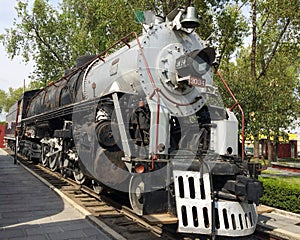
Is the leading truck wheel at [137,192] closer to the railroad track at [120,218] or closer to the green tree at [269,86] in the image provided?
the railroad track at [120,218]

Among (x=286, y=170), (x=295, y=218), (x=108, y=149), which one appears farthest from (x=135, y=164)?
(x=286, y=170)

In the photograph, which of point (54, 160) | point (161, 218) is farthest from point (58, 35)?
point (161, 218)

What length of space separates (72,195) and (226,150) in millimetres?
4228

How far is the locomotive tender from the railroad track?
0.54 m

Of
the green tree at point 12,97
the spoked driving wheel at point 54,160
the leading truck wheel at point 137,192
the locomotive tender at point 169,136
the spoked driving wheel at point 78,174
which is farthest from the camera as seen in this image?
the green tree at point 12,97

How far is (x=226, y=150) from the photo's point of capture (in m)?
5.37

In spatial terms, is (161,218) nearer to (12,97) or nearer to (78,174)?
(78,174)

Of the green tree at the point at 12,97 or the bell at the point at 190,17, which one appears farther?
the green tree at the point at 12,97

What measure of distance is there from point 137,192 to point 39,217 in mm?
2213

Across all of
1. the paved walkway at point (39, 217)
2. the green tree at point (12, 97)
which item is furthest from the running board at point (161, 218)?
the green tree at point (12, 97)

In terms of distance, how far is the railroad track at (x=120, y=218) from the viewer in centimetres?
495

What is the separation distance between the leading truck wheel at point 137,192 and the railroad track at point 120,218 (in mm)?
246

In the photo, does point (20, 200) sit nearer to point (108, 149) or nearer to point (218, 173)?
point (108, 149)

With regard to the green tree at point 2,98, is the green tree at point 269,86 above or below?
below
